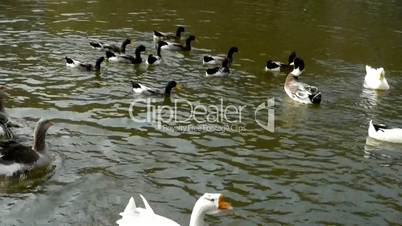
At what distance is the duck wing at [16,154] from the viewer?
1107 centimetres

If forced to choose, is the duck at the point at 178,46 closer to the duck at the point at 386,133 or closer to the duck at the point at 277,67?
the duck at the point at 277,67

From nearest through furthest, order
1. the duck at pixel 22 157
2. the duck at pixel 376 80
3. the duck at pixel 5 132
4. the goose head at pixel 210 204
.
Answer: the goose head at pixel 210 204 → the duck at pixel 22 157 → the duck at pixel 5 132 → the duck at pixel 376 80

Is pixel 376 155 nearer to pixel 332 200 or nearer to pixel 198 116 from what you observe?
pixel 332 200

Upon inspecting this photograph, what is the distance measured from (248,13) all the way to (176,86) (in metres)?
15.1

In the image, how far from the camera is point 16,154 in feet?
36.7

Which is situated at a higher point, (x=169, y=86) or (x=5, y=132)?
(x=169, y=86)

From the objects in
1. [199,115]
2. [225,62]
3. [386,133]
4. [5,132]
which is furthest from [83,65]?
[386,133]

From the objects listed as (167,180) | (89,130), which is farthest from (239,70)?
(167,180)

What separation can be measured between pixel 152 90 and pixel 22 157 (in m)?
5.88

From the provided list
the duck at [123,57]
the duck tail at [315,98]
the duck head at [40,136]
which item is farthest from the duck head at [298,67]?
the duck head at [40,136]

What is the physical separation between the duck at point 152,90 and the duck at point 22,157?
494 centimetres

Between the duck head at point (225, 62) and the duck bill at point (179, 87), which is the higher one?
the duck head at point (225, 62)

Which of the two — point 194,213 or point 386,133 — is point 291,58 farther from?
point 194,213

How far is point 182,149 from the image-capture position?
1285 centimetres
